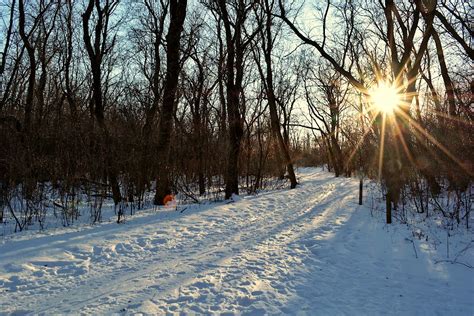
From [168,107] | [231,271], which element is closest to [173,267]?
[231,271]

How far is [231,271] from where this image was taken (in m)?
4.64

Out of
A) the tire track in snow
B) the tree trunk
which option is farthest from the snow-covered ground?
the tree trunk

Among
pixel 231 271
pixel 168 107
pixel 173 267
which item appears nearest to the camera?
pixel 231 271

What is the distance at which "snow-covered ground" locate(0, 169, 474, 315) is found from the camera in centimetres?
364

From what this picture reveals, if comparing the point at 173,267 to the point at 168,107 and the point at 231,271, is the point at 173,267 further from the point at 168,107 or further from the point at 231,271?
the point at 168,107

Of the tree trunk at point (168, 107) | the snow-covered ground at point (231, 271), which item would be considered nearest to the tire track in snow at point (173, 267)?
the snow-covered ground at point (231, 271)

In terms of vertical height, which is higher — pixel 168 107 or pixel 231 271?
pixel 168 107

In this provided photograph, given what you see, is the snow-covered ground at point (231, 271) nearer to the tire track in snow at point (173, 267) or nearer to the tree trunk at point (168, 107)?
the tire track in snow at point (173, 267)

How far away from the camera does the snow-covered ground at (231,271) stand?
11.9ft

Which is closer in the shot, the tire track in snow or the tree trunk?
the tire track in snow

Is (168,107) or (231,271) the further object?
(168,107)

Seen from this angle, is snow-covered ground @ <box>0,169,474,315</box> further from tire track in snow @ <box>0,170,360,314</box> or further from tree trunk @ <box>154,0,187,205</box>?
tree trunk @ <box>154,0,187,205</box>

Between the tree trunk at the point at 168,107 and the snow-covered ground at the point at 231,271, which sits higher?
the tree trunk at the point at 168,107

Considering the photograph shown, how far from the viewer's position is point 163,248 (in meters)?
5.73
